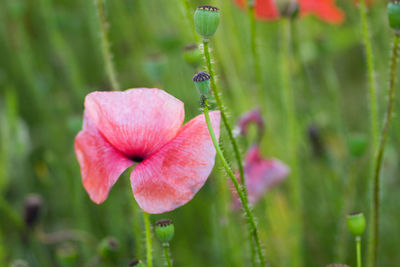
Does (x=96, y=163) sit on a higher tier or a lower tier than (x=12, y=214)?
higher

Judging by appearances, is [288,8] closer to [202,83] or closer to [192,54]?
[192,54]

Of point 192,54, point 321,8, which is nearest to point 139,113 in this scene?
point 192,54

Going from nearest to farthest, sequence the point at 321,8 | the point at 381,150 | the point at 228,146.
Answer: the point at 381,150
the point at 228,146
the point at 321,8

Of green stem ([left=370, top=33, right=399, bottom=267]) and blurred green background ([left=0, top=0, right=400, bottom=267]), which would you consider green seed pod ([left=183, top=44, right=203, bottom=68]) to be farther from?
green stem ([left=370, top=33, right=399, bottom=267])

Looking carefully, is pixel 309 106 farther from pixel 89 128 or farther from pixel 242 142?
pixel 89 128

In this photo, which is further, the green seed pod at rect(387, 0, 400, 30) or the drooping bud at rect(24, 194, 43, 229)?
the drooping bud at rect(24, 194, 43, 229)

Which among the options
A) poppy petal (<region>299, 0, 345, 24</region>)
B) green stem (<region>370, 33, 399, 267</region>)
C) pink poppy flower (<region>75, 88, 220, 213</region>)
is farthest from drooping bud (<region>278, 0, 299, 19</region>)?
pink poppy flower (<region>75, 88, 220, 213</region>)

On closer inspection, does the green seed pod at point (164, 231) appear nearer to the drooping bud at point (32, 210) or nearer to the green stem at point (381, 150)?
the green stem at point (381, 150)
